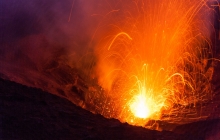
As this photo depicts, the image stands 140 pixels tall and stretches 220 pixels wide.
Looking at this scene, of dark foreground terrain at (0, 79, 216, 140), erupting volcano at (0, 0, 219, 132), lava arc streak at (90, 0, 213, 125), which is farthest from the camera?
lava arc streak at (90, 0, 213, 125)

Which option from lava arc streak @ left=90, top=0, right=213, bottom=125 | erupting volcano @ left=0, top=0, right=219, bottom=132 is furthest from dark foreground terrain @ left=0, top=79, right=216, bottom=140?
lava arc streak @ left=90, top=0, right=213, bottom=125

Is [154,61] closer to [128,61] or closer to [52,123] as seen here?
[128,61]

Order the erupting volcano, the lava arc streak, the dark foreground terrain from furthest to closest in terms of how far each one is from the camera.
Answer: the lava arc streak → the erupting volcano → the dark foreground terrain

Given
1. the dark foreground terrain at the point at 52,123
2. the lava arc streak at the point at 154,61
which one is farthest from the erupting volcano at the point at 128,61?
the dark foreground terrain at the point at 52,123

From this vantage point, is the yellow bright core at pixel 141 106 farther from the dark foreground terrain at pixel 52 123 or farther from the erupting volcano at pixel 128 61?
the dark foreground terrain at pixel 52 123

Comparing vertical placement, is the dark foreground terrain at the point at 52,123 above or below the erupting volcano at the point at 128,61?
below

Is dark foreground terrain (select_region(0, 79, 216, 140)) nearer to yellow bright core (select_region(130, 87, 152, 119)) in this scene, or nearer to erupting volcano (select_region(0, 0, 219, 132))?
erupting volcano (select_region(0, 0, 219, 132))
